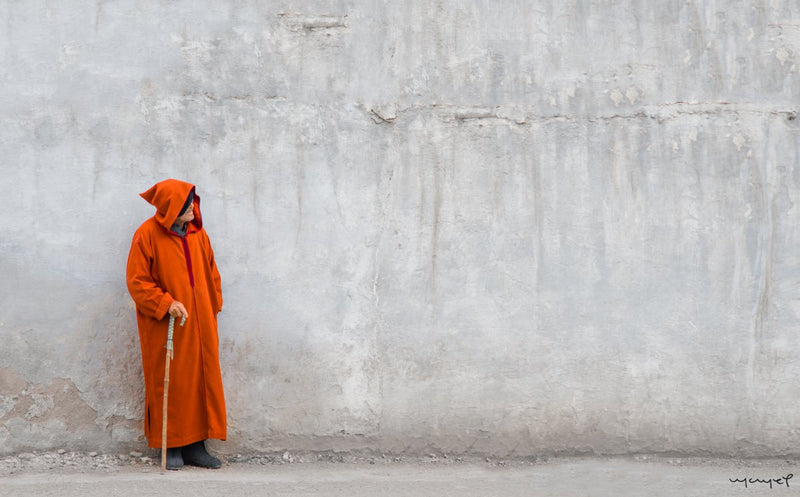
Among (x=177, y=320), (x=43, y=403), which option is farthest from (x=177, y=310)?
(x=43, y=403)

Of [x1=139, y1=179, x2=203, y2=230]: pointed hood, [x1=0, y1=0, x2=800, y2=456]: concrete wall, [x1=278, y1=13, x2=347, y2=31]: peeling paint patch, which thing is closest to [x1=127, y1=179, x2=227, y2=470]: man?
[x1=139, y1=179, x2=203, y2=230]: pointed hood

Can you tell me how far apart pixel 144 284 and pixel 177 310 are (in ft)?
0.78

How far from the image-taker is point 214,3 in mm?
5121

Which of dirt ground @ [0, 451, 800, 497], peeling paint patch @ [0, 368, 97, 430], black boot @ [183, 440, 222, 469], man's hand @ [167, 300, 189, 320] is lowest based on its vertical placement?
dirt ground @ [0, 451, 800, 497]

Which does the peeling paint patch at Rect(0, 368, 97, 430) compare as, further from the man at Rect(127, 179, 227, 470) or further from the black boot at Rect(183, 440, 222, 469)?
the black boot at Rect(183, 440, 222, 469)

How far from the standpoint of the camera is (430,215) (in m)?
5.23

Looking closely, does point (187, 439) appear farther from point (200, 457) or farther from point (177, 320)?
point (177, 320)

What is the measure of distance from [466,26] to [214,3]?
148 centimetres

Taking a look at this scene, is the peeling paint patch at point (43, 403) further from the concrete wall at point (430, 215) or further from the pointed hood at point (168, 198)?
the pointed hood at point (168, 198)

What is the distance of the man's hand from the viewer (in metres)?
4.68

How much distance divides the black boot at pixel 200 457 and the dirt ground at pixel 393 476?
5 cm

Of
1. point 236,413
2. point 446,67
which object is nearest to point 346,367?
point 236,413

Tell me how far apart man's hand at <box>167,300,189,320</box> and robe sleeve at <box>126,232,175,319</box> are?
2 cm

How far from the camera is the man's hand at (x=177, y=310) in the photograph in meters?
4.68
